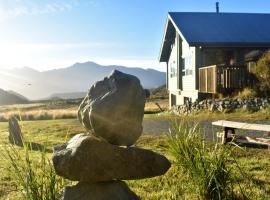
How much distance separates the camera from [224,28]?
2920 cm

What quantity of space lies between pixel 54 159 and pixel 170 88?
3023 centimetres

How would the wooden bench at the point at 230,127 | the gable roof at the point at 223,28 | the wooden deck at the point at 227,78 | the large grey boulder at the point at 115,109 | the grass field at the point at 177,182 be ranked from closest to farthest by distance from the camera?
1. the large grey boulder at the point at 115,109
2. the grass field at the point at 177,182
3. the wooden bench at the point at 230,127
4. the wooden deck at the point at 227,78
5. the gable roof at the point at 223,28

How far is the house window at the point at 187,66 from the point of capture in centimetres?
2961

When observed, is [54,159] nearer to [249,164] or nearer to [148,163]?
[148,163]

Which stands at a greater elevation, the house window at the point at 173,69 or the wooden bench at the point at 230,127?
the house window at the point at 173,69

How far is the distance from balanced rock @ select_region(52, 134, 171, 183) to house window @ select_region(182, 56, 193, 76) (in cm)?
2389

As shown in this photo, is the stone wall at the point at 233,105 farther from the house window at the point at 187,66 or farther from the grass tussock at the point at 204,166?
the grass tussock at the point at 204,166

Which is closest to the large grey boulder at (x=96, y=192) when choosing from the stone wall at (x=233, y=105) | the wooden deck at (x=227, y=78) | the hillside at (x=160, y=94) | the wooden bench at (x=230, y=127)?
the wooden bench at (x=230, y=127)

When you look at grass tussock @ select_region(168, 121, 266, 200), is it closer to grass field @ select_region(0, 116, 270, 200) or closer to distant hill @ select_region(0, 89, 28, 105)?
grass field @ select_region(0, 116, 270, 200)

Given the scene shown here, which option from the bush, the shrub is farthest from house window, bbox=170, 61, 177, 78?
the shrub

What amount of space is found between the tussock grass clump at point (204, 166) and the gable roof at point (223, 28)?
20.6 metres

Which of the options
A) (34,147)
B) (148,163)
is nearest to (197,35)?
(34,147)

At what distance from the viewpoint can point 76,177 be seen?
571 cm

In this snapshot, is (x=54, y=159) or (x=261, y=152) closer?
(x=54, y=159)
